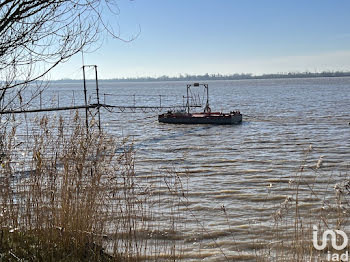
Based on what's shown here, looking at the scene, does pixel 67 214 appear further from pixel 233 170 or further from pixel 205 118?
pixel 205 118

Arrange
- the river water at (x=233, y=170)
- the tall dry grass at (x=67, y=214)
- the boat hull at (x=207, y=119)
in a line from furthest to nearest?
the boat hull at (x=207, y=119) < the river water at (x=233, y=170) < the tall dry grass at (x=67, y=214)

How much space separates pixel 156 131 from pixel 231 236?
2447 cm

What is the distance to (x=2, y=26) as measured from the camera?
4.83 metres

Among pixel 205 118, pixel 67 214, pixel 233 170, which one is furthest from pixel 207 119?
pixel 67 214

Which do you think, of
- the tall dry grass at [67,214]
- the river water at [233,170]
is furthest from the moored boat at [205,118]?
the tall dry grass at [67,214]

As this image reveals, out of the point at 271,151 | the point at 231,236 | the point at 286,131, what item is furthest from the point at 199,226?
the point at 286,131

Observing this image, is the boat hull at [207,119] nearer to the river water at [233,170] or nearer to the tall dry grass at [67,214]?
the river water at [233,170]

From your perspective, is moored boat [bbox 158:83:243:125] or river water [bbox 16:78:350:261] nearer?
river water [bbox 16:78:350:261]

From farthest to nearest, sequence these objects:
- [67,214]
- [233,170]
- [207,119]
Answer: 1. [207,119]
2. [233,170]
3. [67,214]

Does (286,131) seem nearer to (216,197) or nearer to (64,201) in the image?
(216,197)

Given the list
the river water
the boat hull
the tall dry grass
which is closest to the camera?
the tall dry grass

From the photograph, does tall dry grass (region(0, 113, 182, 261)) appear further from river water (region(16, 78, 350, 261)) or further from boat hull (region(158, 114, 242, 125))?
boat hull (region(158, 114, 242, 125))

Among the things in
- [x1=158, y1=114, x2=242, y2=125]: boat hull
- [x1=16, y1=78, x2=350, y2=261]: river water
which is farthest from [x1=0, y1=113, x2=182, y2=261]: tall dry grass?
[x1=158, y1=114, x2=242, y2=125]: boat hull

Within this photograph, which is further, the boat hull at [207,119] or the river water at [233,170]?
the boat hull at [207,119]
